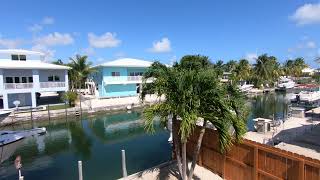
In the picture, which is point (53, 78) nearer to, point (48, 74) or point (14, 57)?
point (48, 74)

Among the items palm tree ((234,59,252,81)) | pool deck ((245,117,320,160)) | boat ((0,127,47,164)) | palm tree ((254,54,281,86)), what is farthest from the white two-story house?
palm tree ((254,54,281,86))

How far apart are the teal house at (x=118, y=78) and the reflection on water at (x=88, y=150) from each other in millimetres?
16384

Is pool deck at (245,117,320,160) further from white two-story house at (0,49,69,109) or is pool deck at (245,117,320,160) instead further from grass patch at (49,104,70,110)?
white two-story house at (0,49,69,109)

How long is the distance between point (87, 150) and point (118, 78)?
28.7 m

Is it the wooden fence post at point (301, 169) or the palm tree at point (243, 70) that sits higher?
the palm tree at point (243, 70)

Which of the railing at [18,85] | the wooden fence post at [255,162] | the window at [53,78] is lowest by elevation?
the wooden fence post at [255,162]

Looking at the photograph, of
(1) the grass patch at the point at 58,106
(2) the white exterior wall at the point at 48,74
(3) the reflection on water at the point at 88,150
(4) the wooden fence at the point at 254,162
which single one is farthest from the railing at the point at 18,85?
(4) the wooden fence at the point at 254,162

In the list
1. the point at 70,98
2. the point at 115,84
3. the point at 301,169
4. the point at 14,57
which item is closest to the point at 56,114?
the point at 70,98

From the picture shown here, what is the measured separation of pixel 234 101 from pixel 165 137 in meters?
15.2

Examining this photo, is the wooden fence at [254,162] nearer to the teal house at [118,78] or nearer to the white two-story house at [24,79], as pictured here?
the white two-story house at [24,79]

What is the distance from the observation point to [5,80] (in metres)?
35.9

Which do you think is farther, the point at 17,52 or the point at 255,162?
the point at 17,52

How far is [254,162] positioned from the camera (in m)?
9.29

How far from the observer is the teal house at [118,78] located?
48.8 meters
